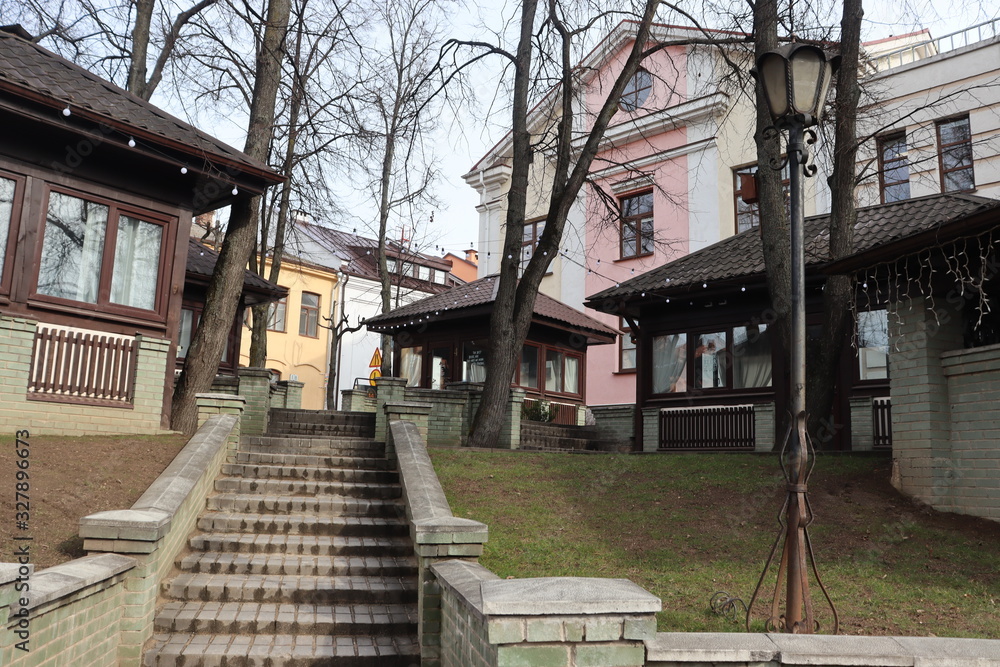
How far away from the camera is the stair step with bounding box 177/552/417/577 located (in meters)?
6.80

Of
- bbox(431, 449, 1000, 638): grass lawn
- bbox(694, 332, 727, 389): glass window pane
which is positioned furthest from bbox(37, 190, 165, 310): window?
bbox(694, 332, 727, 389): glass window pane

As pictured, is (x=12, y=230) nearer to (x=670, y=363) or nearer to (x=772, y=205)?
(x=772, y=205)

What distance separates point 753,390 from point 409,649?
37.5 feet

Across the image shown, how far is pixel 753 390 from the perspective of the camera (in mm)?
15742

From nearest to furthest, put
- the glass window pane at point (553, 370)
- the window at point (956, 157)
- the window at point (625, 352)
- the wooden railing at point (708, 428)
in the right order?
the wooden railing at point (708, 428), the window at point (956, 157), the glass window pane at point (553, 370), the window at point (625, 352)

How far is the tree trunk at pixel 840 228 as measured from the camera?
11.0 metres

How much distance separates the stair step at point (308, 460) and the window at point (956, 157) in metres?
15.1

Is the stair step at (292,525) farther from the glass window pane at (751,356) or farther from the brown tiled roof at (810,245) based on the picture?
the glass window pane at (751,356)

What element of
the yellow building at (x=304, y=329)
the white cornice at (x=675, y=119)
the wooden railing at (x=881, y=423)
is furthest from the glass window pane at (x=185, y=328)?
the yellow building at (x=304, y=329)

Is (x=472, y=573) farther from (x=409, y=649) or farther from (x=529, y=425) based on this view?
(x=529, y=425)

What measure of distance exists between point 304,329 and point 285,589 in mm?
29329

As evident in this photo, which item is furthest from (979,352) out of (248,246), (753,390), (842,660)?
(248,246)

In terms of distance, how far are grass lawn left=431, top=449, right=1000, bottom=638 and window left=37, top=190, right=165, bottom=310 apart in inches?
199

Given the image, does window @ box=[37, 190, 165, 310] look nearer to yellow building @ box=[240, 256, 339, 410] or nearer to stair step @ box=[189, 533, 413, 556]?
stair step @ box=[189, 533, 413, 556]
